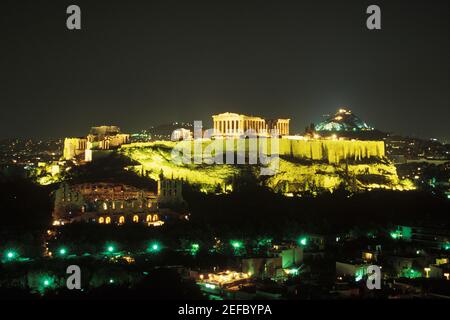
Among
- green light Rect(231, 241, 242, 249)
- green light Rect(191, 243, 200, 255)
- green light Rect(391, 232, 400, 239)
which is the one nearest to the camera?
green light Rect(191, 243, 200, 255)

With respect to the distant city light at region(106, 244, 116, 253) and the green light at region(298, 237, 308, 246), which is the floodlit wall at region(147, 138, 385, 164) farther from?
the distant city light at region(106, 244, 116, 253)

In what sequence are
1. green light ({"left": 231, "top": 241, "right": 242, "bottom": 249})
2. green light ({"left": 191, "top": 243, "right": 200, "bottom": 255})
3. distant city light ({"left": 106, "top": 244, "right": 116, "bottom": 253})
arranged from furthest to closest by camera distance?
green light ({"left": 231, "top": 241, "right": 242, "bottom": 249}) < green light ({"left": 191, "top": 243, "right": 200, "bottom": 255}) < distant city light ({"left": 106, "top": 244, "right": 116, "bottom": 253})

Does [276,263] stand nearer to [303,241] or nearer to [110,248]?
[303,241]

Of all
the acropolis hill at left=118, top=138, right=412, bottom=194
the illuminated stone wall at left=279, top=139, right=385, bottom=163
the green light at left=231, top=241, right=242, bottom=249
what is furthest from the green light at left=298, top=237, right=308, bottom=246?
the illuminated stone wall at left=279, top=139, right=385, bottom=163

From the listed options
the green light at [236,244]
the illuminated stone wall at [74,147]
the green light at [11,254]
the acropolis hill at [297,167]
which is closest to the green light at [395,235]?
the green light at [236,244]

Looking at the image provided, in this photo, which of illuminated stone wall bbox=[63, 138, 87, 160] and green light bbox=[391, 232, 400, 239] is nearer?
green light bbox=[391, 232, 400, 239]

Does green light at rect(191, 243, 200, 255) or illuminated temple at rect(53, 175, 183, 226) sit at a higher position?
illuminated temple at rect(53, 175, 183, 226)
